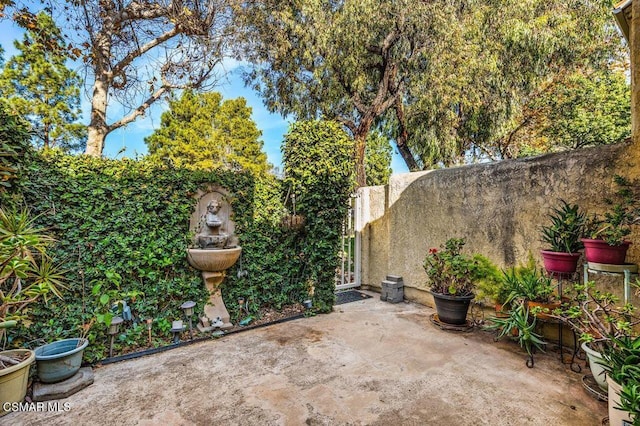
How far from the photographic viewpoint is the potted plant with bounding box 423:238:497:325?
3.44m

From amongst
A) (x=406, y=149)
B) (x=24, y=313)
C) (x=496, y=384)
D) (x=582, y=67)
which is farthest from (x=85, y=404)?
(x=582, y=67)

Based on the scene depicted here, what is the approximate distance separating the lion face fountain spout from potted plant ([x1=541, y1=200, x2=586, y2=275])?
10.4 ft

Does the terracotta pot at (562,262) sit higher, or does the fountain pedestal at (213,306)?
the terracotta pot at (562,262)

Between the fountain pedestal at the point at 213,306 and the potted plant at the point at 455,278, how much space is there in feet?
8.37

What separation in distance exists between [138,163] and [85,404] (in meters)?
2.12

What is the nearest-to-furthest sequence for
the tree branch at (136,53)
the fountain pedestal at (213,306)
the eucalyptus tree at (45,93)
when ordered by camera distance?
1. the fountain pedestal at (213,306)
2. the tree branch at (136,53)
3. the eucalyptus tree at (45,93)

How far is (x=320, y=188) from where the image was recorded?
3982mm

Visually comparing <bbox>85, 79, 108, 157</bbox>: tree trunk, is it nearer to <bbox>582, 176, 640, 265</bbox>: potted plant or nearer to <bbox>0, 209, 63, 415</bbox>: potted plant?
Answer: <bbox>0, 209, 63, 415</bbox>: potted plant

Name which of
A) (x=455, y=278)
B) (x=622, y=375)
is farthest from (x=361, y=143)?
(x=622, y=375)

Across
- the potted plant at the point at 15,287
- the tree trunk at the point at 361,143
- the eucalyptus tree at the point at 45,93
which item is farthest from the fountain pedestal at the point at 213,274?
the eucalyptus tree at the point at 45,93

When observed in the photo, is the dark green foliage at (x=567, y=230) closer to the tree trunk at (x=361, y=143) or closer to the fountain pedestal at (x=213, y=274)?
the fountain pedestal at (x=213, y=274)

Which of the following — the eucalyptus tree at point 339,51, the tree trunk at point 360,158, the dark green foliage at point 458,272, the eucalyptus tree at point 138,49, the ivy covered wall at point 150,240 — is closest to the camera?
the ivy covered wall at point 150,240

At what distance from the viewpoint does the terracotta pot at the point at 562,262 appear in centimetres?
262

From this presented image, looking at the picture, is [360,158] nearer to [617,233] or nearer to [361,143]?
[361,143]
